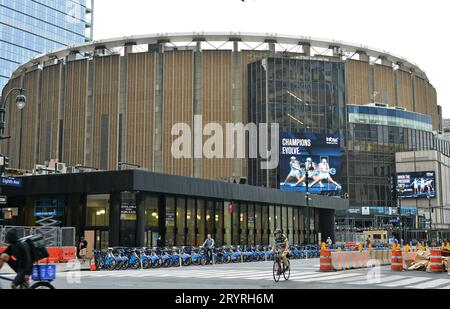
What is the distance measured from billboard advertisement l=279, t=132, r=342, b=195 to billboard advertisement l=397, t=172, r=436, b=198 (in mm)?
23091

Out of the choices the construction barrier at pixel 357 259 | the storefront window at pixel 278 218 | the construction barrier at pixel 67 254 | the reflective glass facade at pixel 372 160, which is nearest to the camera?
the construction barrier at pixel 357 259

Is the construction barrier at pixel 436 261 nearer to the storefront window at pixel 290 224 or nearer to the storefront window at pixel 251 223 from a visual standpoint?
the storefront window at pixel 251 223

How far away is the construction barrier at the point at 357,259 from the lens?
27.4 m

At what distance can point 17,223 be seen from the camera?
4578 centimetres

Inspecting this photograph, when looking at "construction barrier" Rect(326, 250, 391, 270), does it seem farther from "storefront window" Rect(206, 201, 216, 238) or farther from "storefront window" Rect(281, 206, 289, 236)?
"storefront window" Rect(281, 206, 289, 236)

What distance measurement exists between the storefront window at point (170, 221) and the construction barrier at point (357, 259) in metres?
16.1

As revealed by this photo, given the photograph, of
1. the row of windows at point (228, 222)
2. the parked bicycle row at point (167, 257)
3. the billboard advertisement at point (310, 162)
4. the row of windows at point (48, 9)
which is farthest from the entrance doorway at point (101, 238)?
the row of windows at point (48, 9)

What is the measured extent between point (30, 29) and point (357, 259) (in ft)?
563

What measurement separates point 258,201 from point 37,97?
60926 millimetres

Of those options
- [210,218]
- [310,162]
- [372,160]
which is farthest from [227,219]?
[372,160]

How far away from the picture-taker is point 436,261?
2609 centimetres

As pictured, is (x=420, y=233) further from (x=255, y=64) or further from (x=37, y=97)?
(x=37, y=97)
